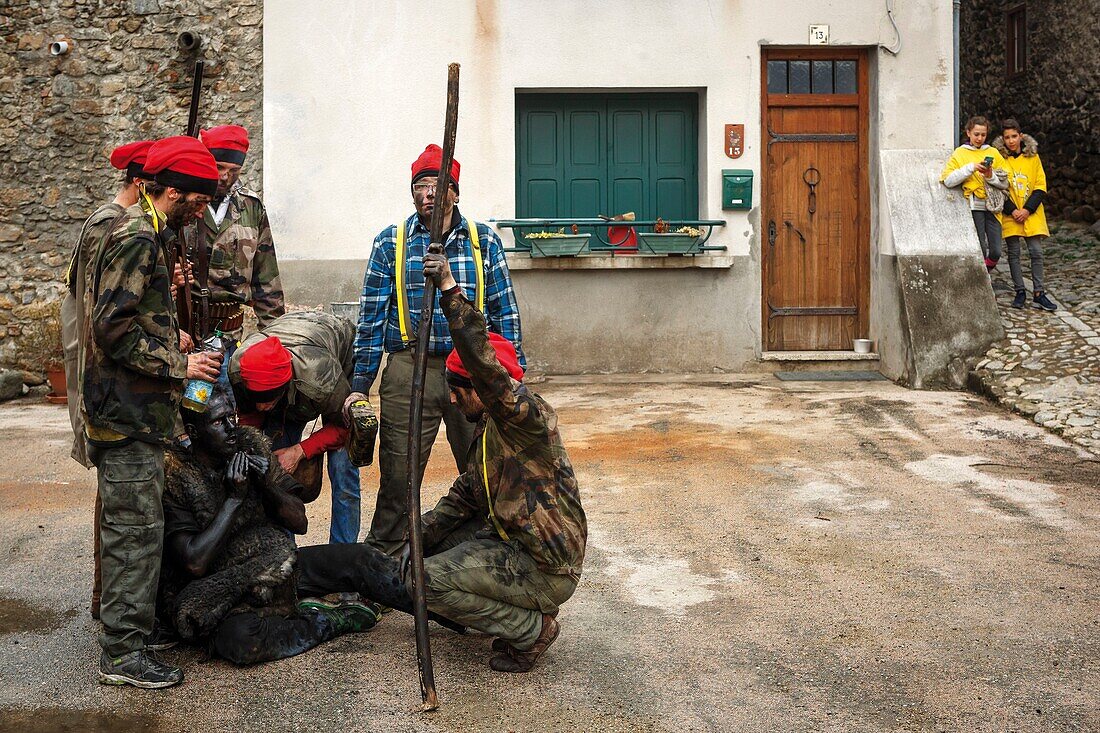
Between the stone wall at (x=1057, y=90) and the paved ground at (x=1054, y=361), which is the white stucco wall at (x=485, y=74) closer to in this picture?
the paved ground at (x=1054, y=361)

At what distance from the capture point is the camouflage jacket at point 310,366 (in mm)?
4848

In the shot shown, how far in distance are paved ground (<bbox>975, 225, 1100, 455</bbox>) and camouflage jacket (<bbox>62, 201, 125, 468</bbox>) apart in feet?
20.4

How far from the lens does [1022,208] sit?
11.5 meters

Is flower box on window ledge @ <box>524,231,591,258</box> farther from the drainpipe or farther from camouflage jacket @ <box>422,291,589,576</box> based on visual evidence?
camouflage jacket @ <box>422,291,589,576</box>

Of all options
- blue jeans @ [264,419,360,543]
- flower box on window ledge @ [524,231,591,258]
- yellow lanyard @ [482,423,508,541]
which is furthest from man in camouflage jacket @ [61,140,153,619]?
flower box on window ledge @ [524,231,591,258]

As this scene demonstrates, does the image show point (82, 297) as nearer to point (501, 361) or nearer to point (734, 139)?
point (501, 361)

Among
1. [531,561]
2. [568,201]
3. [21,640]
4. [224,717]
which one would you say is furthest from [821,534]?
[568,201]

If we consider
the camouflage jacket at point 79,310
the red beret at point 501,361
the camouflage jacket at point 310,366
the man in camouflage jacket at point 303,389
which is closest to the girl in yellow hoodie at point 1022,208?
the man in camouflage jacket at point 303,389

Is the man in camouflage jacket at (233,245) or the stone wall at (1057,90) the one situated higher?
the stone wall at (1057,90)

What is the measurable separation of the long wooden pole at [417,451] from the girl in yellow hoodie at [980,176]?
7632 mm

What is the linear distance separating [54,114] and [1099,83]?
12.4m

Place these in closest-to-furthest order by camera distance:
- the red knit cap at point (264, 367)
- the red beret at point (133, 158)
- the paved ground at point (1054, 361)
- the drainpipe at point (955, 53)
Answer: the red knit cap at point (264, 367)
the red beret at point (133, 158)
the paved ground at point (1054, 361)
the drainpipe at point (955, 53)

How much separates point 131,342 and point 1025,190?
9.67 m

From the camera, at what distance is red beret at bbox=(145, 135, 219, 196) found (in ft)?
14.0
